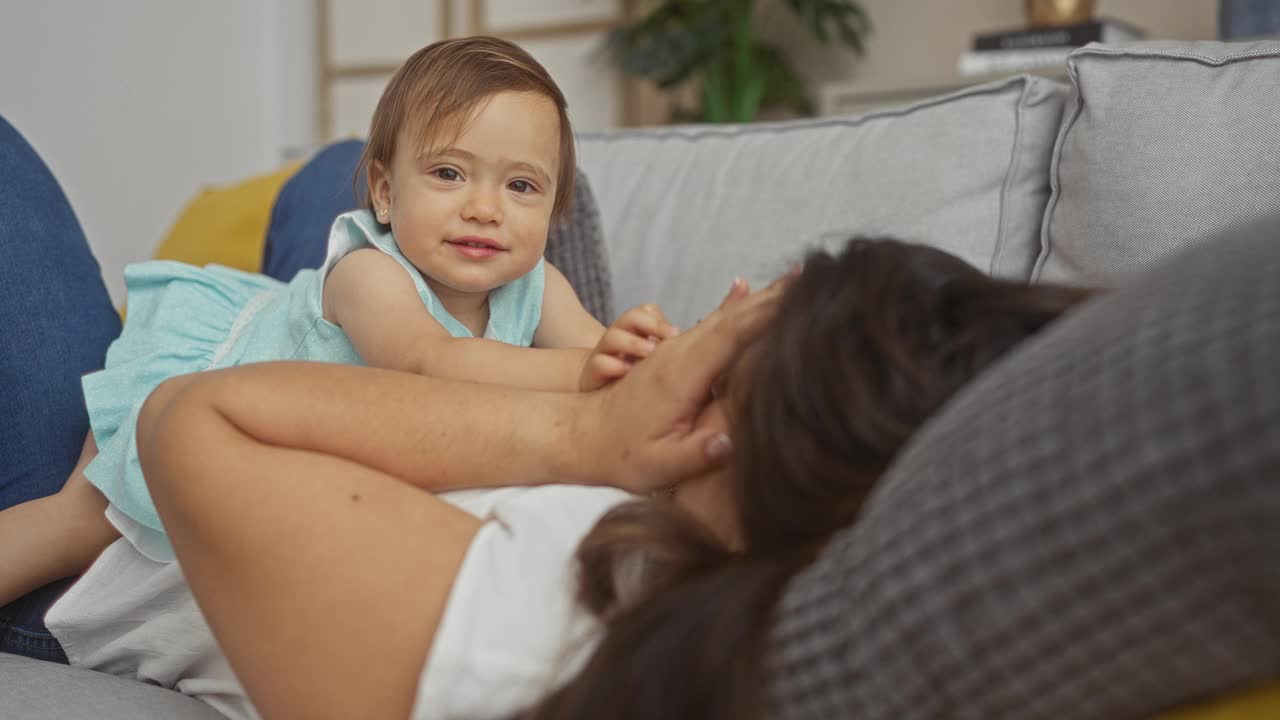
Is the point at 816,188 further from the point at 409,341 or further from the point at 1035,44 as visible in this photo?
the point at 1035,44

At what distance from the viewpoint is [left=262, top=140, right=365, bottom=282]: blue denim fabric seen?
1.85m

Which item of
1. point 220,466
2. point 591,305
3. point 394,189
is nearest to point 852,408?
point 220,466

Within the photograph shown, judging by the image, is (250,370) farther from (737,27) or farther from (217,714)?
(737,27)

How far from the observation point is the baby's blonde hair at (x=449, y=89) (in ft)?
4.11

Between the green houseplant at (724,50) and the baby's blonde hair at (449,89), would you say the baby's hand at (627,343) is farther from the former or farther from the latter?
the green houseplant at (724,50)

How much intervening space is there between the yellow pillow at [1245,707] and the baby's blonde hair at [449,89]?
0.97m

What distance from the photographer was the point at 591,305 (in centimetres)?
162

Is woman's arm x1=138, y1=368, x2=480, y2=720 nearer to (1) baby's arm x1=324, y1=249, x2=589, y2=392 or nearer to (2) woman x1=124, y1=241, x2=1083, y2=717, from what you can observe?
(2) woman x1=124, y1=241, x2=1083, y2=717

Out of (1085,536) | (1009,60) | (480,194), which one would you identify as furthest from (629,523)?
(1009,60)

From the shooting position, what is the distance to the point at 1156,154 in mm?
1246

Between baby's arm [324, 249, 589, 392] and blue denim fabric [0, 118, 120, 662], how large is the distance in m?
0.34

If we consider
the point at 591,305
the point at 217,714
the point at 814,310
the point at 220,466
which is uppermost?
the point at 814,310

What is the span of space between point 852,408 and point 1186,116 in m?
0.82

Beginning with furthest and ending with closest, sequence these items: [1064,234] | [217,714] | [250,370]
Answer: [1064,234], [217,714], [250,370]
